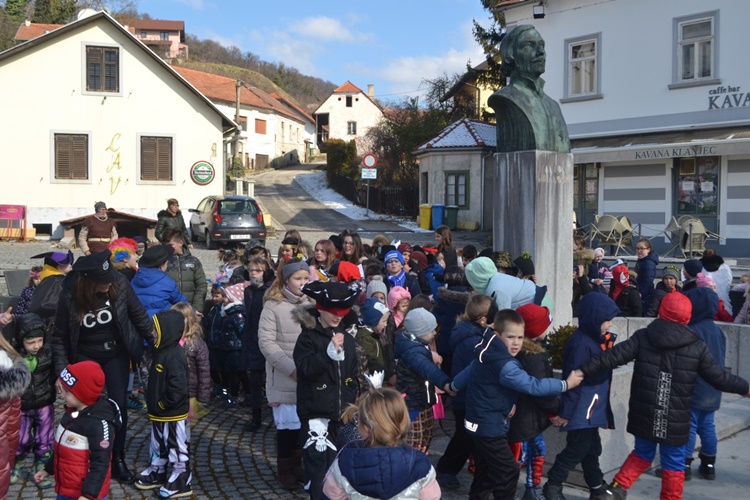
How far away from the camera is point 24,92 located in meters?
26.8

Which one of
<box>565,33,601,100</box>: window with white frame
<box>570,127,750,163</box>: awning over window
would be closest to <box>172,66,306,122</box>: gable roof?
<box>565,33,601,100</box>: window with white frame

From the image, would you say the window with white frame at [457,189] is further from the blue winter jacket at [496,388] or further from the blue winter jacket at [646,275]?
the blue winter jacket at [496,388]

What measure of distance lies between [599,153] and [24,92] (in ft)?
63.1

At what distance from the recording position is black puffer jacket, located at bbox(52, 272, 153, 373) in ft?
18.6

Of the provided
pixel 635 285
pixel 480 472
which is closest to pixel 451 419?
pixel 480 472

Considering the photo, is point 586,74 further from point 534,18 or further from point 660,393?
point 660,393

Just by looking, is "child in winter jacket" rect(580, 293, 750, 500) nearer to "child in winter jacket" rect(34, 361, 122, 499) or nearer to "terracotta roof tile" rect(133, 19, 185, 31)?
"child in winter jacket" rect(34, 361, 122, 499)

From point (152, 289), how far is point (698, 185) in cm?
1796

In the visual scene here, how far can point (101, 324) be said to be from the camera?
5688 millimetres

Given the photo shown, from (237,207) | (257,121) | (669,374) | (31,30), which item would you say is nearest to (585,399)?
(669,374)

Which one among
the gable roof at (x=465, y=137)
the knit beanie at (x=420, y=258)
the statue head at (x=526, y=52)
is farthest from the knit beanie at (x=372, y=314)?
the gable roof at (x=465, y=137)

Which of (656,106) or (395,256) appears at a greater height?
(656,106)

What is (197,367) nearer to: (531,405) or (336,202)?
(531,405)

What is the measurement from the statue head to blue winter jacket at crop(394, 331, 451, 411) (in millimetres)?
4402
